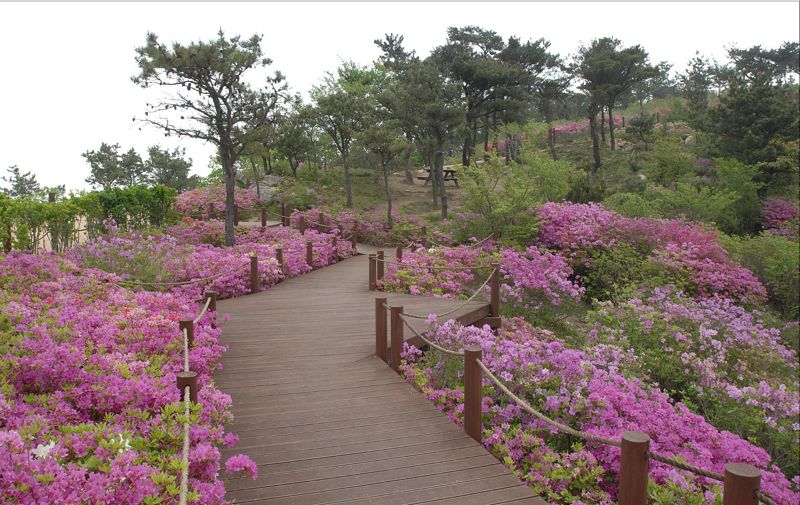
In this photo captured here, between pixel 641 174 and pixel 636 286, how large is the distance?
68.6 ft

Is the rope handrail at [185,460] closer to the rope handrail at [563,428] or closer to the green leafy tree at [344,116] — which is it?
the rope handrail at [563,428]

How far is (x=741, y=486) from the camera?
2.26 m

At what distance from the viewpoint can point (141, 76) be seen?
1484cm

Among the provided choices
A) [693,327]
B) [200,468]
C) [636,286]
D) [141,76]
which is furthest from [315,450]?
[141,76]

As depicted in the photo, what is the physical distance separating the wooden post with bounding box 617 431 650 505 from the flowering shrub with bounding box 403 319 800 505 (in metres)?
0.81

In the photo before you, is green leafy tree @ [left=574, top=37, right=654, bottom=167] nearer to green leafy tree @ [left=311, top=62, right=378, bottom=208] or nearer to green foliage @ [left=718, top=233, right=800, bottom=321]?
green leafy tree @ [left=311, top=62, right=378, bottom=208]

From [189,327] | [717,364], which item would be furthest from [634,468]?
[717,364]

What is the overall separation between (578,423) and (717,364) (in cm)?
387

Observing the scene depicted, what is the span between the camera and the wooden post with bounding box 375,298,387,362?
256 inches

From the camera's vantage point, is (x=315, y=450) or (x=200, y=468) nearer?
(x=200, y=468)

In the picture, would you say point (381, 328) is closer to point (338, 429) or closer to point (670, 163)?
point (338, 429)

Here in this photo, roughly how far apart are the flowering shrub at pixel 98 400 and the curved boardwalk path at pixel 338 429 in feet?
1.34

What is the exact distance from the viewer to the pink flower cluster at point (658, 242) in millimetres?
12250

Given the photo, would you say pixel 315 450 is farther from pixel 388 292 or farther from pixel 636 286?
pixel 636 286
